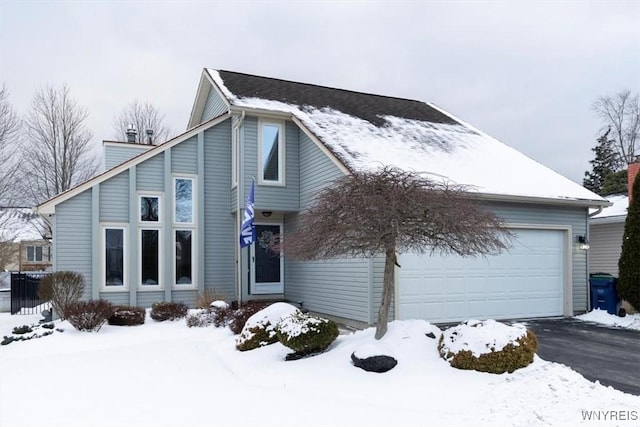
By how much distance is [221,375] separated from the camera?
633 centimetres

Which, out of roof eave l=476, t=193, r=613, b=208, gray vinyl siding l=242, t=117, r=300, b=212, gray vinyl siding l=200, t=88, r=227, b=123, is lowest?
roof eave l=476, t=193, r=613, b=208

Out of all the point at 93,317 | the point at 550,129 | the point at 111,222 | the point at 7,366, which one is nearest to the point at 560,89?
the point at 550,129

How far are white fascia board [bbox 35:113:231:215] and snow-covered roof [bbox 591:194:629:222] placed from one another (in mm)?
11580

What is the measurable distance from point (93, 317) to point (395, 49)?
13.3 metres

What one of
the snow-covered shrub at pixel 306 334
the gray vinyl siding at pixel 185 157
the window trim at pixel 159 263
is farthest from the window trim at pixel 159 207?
the snow-covered shrub at pixel 306 334

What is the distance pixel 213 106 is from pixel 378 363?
11.2 m

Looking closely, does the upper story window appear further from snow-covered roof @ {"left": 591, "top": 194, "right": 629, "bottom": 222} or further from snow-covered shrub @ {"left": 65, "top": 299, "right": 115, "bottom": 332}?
snow-covered roof @ {"left": 591, "top": 194, "right": 629, "bottom": 222}

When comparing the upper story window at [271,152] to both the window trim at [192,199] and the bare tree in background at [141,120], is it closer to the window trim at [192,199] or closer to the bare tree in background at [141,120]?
the window trim at [192,199]

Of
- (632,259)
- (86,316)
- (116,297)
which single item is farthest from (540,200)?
(116,297)

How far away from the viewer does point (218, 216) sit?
12.9 m

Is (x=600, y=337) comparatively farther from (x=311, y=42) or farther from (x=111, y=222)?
(x=311, y=42)

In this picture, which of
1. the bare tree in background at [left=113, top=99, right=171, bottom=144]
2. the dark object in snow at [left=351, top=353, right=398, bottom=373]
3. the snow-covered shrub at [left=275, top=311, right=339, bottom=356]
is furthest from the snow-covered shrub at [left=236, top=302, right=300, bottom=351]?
the bare tree in background at [left=113, top=99, right=171, bottom=144]

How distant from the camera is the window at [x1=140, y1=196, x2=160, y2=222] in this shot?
481 inches

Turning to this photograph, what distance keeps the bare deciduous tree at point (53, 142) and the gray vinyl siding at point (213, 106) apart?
Result: 1242cm
